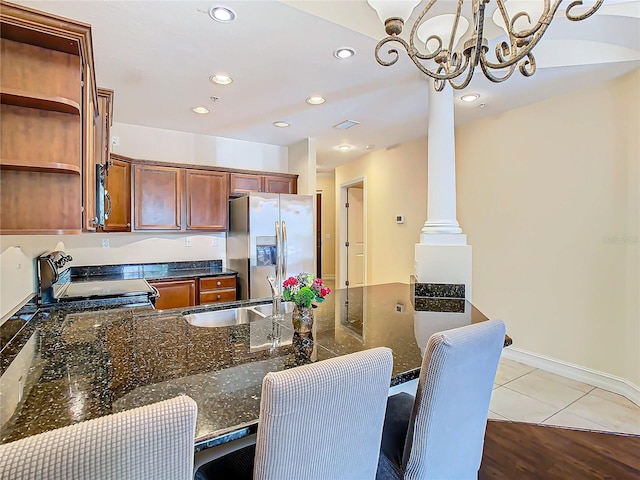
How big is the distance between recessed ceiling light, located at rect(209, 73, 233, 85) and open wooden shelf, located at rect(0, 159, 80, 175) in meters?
1.69

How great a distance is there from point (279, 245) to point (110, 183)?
1831 mm

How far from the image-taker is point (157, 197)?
3896mm

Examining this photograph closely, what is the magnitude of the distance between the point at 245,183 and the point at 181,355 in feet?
11.1

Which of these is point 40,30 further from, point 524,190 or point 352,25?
point 524,190

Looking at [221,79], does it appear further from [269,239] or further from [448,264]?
[448,264]

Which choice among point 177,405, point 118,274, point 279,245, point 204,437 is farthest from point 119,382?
point 118,274

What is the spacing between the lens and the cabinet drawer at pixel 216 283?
3936 mm

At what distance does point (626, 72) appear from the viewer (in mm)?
2676

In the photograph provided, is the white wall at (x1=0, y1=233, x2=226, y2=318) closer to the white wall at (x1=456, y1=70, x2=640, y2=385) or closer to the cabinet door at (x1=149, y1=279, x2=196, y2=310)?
the cabinet door at (x1=149, y1=279, x2=196, y2=310)

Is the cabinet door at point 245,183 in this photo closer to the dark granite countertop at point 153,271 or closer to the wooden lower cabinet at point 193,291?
the dark granite countertop at point 153,271

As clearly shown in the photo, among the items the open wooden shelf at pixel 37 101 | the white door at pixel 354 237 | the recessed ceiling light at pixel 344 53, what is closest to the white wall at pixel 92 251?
the open wooden shelf at pixel 37 101

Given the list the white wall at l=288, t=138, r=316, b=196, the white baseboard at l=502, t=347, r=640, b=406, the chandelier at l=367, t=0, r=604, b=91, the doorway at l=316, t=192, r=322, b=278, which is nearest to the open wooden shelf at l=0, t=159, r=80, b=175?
the chandelier at l=367, t=0, r=604, b=91

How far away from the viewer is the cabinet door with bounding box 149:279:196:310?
12.0 ft

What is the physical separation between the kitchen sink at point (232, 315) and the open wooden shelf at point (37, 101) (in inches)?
45.0
